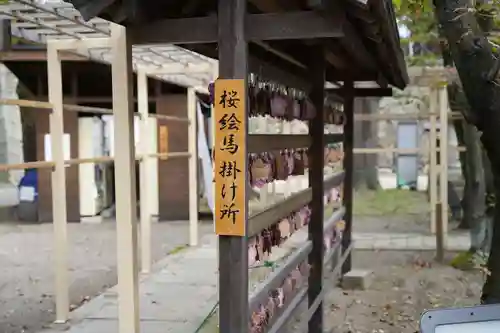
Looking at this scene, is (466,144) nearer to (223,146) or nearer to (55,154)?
(55,154)

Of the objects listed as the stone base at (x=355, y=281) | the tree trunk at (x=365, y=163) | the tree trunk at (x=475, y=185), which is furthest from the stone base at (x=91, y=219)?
the tree trunk at (x=365, y=163)

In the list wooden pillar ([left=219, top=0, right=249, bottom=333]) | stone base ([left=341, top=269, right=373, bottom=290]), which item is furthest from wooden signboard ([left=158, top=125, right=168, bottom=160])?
wooden pillar ([left=219, top=0, right=249, bottom=333])

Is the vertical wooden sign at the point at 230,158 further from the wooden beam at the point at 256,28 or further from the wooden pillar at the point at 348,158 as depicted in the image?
the wooden pillar at the point at 348,158

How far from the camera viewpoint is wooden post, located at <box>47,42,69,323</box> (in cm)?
612

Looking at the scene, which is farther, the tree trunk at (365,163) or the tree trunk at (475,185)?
the tree trunk at (365,163)

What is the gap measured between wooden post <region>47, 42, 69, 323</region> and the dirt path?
8.54ft

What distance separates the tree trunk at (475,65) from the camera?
14.3 ft

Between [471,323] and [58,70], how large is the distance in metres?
4.82

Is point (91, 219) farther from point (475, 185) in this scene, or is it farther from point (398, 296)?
point (398, 296)

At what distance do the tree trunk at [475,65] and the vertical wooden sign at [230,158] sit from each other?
5.87 feet

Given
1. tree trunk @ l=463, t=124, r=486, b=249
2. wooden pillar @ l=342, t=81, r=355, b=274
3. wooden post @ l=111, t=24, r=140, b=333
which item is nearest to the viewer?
wooden post @ l=111, t=24, r=140, b=333

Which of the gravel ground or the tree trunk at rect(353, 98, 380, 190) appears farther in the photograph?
the tree trunk at rect(353, 98, 380, 190)

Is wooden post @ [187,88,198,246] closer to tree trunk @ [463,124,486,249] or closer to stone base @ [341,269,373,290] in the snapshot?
stone base @ [341,269,373,290]

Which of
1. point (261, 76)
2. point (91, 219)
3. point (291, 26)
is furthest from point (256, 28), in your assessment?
point (91, 219)
